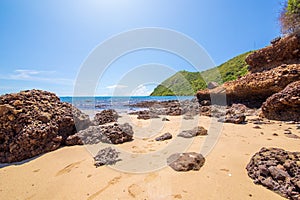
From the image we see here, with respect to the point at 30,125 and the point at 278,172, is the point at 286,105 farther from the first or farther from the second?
the point at 30,125

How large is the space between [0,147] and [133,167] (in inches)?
126

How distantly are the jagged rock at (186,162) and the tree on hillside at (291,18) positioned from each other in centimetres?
1152

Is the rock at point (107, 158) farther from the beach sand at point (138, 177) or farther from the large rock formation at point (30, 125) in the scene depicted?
the large rock formation at point (30, 125)

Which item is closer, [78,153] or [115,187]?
[115,187]

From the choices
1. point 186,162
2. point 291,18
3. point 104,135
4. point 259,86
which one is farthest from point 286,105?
point 291,18

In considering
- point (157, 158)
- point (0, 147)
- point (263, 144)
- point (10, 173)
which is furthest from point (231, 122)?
point (0, 147)

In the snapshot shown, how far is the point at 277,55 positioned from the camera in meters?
9.77

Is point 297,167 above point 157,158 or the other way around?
above

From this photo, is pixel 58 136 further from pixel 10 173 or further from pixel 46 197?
pixel 46 197

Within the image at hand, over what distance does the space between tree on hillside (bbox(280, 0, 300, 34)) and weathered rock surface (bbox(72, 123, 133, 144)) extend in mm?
11840

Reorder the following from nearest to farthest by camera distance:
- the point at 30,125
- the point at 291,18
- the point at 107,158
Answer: the point at 107,158 < the point at 30,125 < the point at 291,18

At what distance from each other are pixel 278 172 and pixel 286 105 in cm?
536

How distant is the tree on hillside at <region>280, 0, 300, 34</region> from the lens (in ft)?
31.7

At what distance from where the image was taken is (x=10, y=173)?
2.94 m
